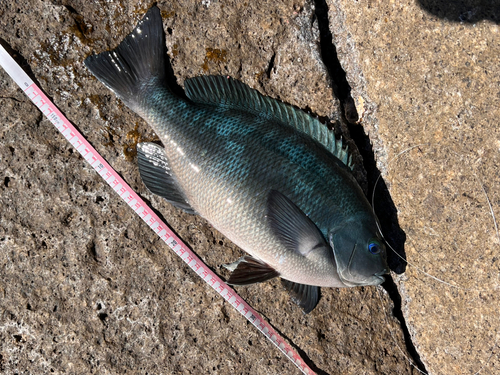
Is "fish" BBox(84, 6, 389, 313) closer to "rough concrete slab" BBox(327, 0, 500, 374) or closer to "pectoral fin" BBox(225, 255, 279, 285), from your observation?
"pectoral fin" BBox(225, 255, 279, 285)

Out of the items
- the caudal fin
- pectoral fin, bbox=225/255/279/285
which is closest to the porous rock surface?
the caudal fin

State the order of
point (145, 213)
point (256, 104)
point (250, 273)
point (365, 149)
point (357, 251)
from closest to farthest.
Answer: point (357, 251) → point (250, 273) → point (256, 104) → point (145, 213) → point (365, 149)

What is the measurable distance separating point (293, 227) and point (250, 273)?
357 millimetres

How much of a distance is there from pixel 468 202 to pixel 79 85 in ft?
7.63

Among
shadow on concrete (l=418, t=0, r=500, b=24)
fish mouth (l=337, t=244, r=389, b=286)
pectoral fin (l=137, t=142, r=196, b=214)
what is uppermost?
pectoral fin (l=137, t=142, r=196, b=214)

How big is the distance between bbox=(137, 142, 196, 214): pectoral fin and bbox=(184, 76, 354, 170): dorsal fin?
1.24ft

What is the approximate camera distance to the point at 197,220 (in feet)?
7.51

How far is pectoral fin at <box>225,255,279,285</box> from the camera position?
6.63ft

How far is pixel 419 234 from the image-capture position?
2180 mm

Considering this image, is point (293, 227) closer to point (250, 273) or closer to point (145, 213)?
point (250, 273)

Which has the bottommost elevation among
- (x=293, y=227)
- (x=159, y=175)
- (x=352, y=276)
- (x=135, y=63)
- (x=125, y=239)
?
(x=352, y=276)

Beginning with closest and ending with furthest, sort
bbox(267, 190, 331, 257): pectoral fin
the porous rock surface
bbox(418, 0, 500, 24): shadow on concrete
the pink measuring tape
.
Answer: bbox(267, 190, 331, 257): pectoral fin < bbox(418, 0, 500, 24): shadow on concrete < the porous rock surface < the pink measuring tape

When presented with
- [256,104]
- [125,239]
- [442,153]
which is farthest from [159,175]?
[442,153]

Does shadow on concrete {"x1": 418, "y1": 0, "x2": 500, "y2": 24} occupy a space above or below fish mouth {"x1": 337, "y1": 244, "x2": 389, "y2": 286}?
above
